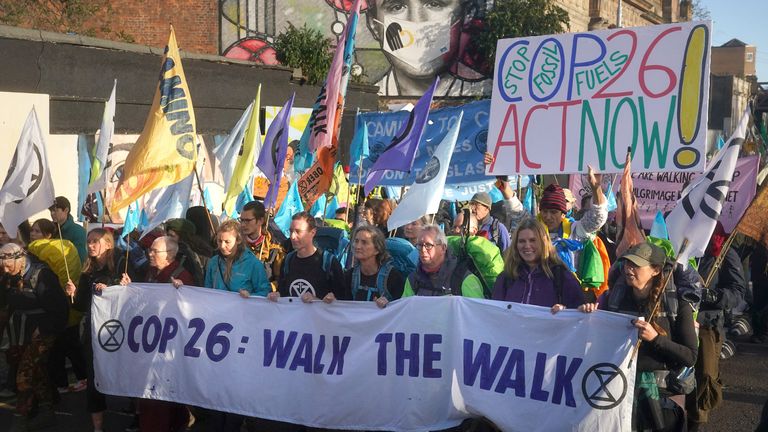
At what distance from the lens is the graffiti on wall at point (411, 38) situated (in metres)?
31.1

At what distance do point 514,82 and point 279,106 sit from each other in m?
10.4

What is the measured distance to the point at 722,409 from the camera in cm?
721

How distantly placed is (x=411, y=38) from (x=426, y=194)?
2614 cm

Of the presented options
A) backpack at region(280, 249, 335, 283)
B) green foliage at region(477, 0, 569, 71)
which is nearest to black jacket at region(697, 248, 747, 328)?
backpack at region(280, 249, 335, 283)

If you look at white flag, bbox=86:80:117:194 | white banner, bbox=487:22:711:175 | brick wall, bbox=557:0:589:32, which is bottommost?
white flag, bbox=86:80:117:194

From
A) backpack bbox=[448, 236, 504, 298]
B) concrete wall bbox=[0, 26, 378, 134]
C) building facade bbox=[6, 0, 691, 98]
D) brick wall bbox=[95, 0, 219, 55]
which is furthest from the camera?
building facade bbox=[6, 0, 691, 98]

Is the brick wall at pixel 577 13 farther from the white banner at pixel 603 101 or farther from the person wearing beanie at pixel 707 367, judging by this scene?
the white banner at pixel 603 101

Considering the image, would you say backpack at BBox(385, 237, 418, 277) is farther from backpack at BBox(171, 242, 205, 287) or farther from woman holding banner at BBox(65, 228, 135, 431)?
woman holding banner at BBox(65, 228, 135, 431)

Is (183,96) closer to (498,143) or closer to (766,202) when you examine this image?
(498,143)

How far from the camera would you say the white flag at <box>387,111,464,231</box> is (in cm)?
584

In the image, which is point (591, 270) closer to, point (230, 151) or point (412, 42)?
point (230, 151)

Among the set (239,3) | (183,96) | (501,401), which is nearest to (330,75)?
(183,96)

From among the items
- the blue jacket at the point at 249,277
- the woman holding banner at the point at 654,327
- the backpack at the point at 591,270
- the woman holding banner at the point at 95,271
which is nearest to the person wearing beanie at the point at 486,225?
the backpack at the point at 591,270

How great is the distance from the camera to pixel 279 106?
16.8 meters
